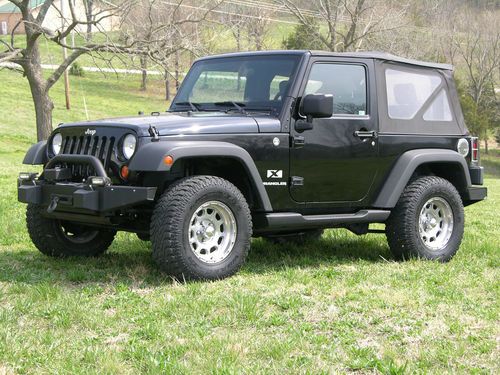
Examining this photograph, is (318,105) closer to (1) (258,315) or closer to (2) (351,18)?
(1) (258,315)

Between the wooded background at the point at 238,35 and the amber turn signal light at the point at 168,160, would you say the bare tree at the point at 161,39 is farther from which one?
the amber turn signal light at the point at 168,160

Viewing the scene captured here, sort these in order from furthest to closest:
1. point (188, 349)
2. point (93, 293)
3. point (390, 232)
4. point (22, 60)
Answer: point (22, 60) → point (390, 232) → point (93, 293) → point (188, 349)

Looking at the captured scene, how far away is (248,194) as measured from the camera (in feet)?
21.0

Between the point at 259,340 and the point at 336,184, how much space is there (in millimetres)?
2658

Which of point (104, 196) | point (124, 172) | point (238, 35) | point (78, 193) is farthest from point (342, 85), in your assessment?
point (238, 35)

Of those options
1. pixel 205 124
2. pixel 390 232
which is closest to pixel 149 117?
pixel 205 124

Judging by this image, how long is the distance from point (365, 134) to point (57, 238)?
2890 millimetres

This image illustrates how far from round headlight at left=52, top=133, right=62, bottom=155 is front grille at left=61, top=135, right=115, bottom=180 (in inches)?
7.9

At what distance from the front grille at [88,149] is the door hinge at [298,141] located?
1.48 metres

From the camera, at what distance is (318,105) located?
6227 millimetres

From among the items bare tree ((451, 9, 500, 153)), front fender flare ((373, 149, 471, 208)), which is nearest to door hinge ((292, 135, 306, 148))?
front fender flare ((373, 149, 471, 208))

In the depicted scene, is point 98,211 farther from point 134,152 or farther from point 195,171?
point 195,171

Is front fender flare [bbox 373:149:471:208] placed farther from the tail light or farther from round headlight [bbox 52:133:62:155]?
round headlight [bbox 52:133:62:155]

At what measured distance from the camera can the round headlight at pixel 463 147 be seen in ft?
25.2
